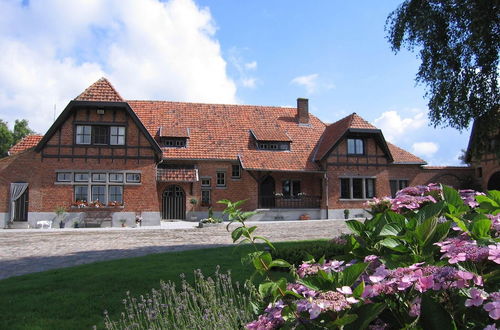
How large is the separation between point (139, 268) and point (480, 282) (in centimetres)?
829

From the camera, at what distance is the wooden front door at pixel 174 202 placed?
2716cm

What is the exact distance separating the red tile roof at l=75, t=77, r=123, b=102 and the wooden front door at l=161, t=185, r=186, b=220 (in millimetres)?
7068

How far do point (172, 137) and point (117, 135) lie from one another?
422 centimetres

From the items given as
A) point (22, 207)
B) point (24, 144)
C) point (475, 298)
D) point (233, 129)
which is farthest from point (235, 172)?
point (475, 298)

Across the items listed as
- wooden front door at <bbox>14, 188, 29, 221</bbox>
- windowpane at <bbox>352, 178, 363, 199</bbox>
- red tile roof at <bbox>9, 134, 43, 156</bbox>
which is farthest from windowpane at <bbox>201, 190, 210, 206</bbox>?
red tile roof at <bbox>9, 134, 43, 156</bbox>

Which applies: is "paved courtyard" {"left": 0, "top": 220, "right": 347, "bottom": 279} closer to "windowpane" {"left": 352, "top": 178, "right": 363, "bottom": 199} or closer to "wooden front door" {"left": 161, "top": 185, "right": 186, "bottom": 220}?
"wooden front door" {"left": 161, "top": 185, "right": 186, "bottom": 220}

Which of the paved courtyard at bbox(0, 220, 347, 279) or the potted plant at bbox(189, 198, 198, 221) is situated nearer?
the paved courtyard at bbox(0, 220, 347, 279)

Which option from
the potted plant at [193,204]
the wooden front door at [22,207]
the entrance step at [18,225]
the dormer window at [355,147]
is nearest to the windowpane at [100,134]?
the wooden front door at [22,207]

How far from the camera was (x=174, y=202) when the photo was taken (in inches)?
1072

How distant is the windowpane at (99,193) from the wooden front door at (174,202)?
14.1 ft

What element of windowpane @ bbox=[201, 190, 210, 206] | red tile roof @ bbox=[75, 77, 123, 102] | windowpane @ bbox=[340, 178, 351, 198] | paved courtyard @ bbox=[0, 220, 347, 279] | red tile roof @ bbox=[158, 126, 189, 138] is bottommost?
paved courtyard @ bbox=[0, 220, 347, 279]

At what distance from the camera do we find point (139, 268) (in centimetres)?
877

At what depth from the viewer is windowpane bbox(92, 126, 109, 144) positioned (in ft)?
79.1

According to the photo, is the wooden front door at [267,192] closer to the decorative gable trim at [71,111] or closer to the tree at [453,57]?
the decorative gable trim at [71,111]
